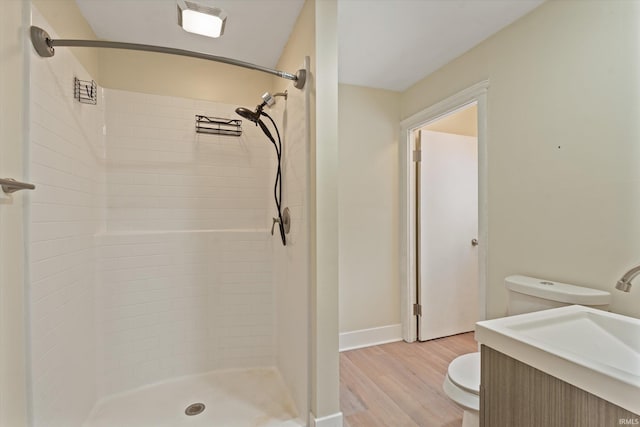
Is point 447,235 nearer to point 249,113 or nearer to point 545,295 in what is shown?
point 545,295

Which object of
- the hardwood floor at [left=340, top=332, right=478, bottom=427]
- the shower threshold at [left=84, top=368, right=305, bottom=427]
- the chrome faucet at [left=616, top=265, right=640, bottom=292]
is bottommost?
the hardwood floor at [left=340, top=332, right=478, bottom=427]

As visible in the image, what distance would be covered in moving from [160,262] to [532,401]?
2.07m

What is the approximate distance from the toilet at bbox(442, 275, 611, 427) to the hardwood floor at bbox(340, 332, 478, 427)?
16.1 inches

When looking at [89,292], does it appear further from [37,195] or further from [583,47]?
[583,47]

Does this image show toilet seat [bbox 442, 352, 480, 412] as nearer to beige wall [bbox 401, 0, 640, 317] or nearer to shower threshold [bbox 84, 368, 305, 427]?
beige wall [bbox 401, 0, 640, 317]

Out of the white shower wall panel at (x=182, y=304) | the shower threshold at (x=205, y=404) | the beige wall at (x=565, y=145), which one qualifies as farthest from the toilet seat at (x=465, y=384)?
the white shower wall panel at (x=182, y=304)

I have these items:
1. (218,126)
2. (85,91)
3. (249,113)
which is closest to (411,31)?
(249,113)

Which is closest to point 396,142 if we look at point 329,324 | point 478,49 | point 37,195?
point 478,49

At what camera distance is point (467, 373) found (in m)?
1.36

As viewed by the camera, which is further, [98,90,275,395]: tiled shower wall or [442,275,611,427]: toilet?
[98,90,275,395]: tiled shower wall

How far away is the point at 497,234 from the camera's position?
75.1 inches

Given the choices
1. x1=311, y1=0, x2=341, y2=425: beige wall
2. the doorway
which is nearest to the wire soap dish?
x1=311, y1=0, x2=341, y2=425: beige wall

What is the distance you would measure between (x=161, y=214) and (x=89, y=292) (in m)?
0.62

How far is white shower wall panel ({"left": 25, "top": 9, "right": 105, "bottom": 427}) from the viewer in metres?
1.18
